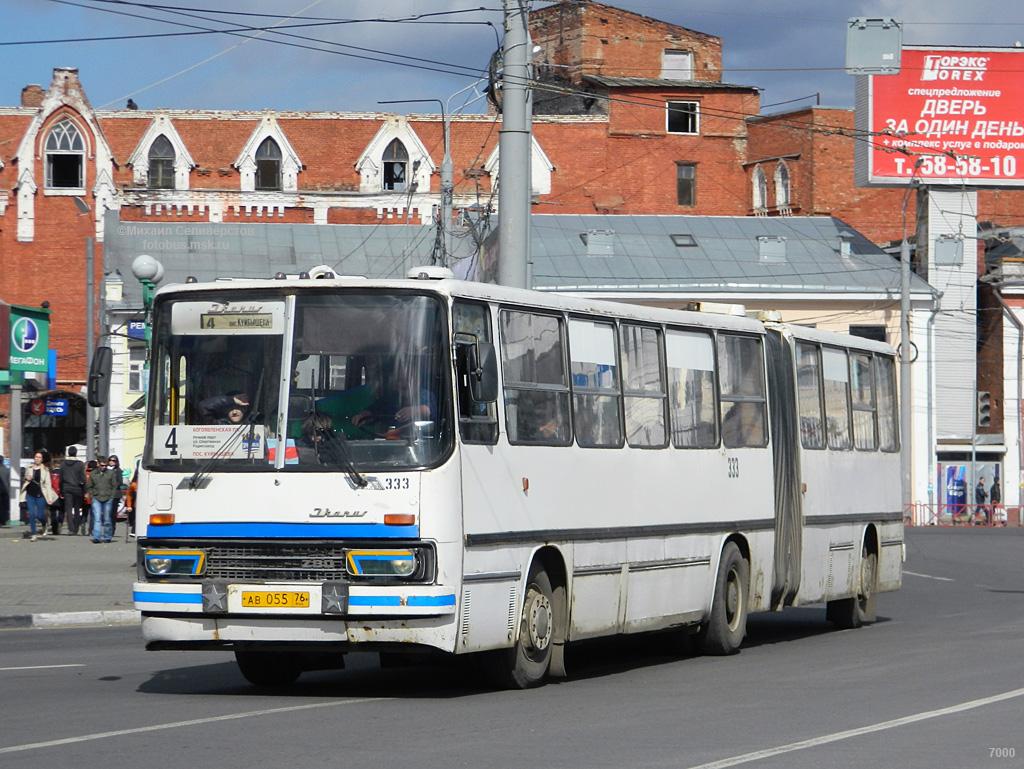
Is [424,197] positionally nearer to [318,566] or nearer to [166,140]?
[166,140]

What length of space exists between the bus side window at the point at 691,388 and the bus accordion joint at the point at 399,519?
3.95 m

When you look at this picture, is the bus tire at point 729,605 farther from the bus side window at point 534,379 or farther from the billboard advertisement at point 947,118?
the billboard advertisement at point 947,118

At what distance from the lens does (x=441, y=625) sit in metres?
10.3

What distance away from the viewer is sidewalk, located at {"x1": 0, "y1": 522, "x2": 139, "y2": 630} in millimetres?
17828

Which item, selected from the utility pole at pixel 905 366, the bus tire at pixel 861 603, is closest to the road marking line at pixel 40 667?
the bus tire at pixel 861 603

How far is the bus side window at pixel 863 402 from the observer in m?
18.0

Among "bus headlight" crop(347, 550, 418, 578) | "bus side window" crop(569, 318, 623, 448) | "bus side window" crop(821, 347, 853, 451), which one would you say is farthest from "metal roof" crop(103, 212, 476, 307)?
"bus headlight" crop(347, 550, 418, 578)

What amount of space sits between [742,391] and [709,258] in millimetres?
42789

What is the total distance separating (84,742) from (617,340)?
5.69m

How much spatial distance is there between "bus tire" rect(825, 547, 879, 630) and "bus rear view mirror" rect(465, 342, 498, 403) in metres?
7.77

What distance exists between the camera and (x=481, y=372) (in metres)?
10.7

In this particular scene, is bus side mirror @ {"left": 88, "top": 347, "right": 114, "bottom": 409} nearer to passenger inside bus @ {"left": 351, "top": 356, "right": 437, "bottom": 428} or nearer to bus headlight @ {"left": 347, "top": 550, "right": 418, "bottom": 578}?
passenger inside bus @ {"left": 351, "top": 356, "right": 437, "bottom": 428}

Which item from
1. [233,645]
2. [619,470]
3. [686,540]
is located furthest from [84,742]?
[686,540]

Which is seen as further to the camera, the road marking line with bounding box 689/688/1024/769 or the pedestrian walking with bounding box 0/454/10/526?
the pedestrian walking with bounding box 0/454/10/526
